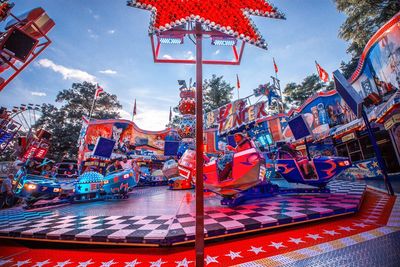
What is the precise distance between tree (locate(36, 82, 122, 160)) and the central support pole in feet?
90.9

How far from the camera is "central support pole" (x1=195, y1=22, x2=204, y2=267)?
148cm

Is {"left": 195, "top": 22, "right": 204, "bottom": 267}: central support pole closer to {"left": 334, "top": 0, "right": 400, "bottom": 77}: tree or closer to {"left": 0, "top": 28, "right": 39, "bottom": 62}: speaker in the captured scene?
{"left": 0, "top": 28, "right": 39, "bottom": 62}: speaker

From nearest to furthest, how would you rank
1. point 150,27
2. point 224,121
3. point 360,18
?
point 150,27 < point 360,18 < point 224,121

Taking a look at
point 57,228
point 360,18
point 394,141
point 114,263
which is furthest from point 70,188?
point 360,18

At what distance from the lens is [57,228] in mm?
3039

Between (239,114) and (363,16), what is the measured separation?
10.00 metres

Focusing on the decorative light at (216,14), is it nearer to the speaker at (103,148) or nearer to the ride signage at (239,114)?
the speaker at (103,148)

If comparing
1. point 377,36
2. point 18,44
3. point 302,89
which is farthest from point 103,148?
point 302,89

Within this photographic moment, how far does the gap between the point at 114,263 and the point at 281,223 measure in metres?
2.74

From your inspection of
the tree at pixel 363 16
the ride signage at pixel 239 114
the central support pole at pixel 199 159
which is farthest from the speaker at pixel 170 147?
the tree at pixel 363 16

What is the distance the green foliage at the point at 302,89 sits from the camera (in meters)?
20.7

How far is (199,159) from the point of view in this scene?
5.62ft

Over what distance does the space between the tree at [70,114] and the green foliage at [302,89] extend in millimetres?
28684

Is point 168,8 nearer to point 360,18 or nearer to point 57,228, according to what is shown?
point 57,228
